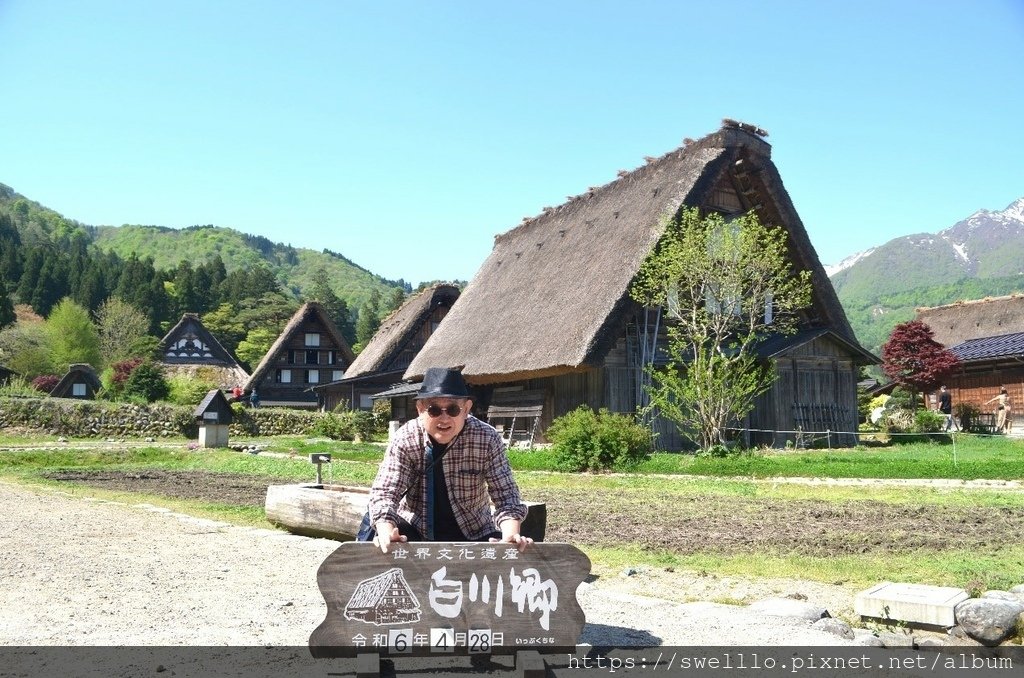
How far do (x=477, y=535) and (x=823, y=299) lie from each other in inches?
824

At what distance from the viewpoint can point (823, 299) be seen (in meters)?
23.1

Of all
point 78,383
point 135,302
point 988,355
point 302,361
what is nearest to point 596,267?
point 988,355

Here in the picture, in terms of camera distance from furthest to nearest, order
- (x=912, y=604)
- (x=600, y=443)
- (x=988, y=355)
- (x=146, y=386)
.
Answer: (x=146, y=386)
(x=988, y=355)
(x=600, y=443)
(x=912, y=604)

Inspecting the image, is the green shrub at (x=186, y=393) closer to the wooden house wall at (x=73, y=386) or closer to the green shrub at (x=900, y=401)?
the wooden house wall at (x=73, y=386)

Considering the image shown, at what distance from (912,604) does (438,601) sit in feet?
9.34

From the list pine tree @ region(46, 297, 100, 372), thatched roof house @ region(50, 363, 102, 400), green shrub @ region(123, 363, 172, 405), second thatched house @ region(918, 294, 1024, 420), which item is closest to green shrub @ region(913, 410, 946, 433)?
second thatched house @ region(918, 294, 1024, 420)

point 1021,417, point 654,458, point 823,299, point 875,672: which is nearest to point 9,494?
point 654,458

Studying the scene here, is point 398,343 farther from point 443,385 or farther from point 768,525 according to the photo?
point 443,385

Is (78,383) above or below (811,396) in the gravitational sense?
above

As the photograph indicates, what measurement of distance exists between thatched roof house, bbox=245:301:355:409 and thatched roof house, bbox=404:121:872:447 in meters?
23.1

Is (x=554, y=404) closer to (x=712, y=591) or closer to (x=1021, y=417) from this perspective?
(x=712, y=591)

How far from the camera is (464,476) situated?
4.36 meters

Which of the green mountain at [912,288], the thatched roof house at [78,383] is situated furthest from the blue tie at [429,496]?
the green mountain at [912,288]

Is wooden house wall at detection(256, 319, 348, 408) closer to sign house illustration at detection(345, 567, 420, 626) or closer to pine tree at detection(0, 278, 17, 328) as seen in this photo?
pine tree at detection(0, 278, 17, 328)
